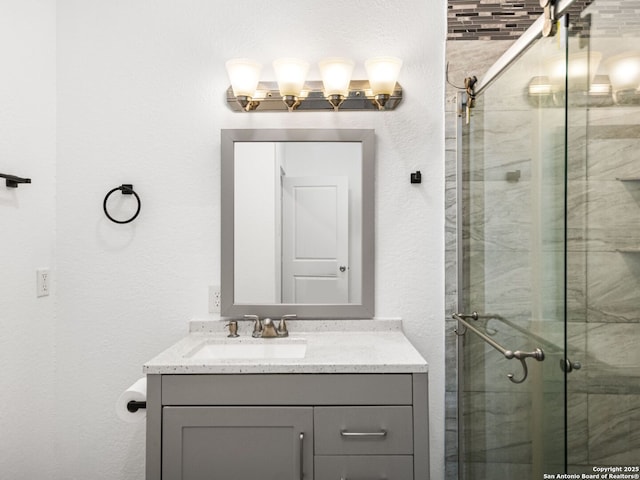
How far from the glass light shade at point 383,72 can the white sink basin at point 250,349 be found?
1095 millimetres

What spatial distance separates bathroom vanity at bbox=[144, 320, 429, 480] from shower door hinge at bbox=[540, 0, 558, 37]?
1.05 metres

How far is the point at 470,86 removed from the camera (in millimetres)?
1966

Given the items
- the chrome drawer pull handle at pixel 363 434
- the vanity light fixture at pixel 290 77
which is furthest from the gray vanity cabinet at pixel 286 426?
the vanity light fixture at pixel 290 77

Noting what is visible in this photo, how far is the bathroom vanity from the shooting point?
5.29ft

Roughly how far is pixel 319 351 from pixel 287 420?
0.96 ft

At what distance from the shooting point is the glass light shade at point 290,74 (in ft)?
6.63

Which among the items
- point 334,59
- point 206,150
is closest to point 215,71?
point 206,150

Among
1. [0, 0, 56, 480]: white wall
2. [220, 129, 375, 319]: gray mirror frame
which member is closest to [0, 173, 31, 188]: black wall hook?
[0, 0, 56, 480]: white wall

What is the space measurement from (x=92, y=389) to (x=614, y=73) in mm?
2257

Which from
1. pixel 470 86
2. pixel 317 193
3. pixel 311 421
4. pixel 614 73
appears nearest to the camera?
pixel 614 73

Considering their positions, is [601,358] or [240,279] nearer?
[601,358]

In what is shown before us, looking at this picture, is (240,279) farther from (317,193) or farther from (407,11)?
(407,11)

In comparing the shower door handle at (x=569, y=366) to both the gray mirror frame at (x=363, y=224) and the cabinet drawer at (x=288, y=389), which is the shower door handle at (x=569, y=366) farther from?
the gray mirror frame at (x=363, y=224)

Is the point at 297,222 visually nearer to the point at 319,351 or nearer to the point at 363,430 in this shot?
the point at 319,351
